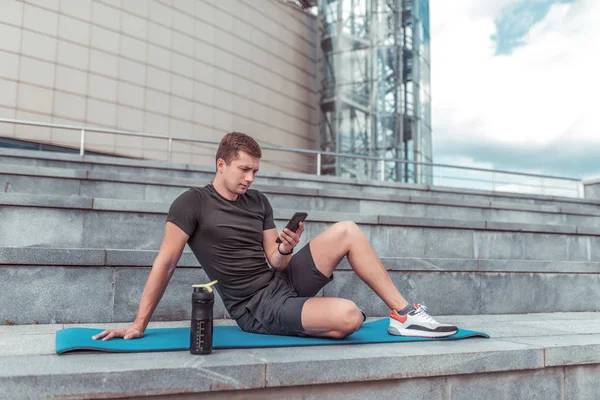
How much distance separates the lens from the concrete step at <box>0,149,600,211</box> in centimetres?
1034

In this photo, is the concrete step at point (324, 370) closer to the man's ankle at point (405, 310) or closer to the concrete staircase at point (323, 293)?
the concrete staircase at point (323, 293)

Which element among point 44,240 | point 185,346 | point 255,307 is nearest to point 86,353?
point 185,346

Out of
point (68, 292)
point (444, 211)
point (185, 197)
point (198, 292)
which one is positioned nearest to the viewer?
point (198, 292)

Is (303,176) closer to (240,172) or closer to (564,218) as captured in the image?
(564,218)

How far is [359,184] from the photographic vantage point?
39.4ft

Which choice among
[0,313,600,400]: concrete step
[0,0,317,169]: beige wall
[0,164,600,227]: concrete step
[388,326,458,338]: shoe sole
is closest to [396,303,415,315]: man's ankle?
[388,326,458,338]: shoe sole

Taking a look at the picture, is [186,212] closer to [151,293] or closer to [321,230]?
[151,293]

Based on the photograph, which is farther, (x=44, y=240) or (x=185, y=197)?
(x=44, y=240)

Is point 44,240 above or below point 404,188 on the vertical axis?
below

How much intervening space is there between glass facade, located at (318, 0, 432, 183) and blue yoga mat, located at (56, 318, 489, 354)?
1572 cm

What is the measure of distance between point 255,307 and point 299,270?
45 cm

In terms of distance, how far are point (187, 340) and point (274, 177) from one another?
845cm

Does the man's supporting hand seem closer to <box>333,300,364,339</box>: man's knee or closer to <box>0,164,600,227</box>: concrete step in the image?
<box>333,300,364,339</box>: man's knee

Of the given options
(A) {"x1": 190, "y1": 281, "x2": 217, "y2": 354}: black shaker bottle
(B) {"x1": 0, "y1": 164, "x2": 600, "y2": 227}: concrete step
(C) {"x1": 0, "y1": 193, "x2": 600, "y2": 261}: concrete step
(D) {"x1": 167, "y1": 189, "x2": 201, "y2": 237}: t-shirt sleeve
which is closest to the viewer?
(A) {"x1": 190, "y1": 281, "x2": 217, "y2": 354}: black shaker bottle
